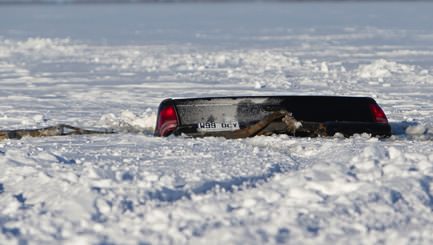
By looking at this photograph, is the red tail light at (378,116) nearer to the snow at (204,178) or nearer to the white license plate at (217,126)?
the snow at (204,178)

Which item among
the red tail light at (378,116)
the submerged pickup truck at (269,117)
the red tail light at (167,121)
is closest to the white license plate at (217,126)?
the submerged pickup truck at (269,117)

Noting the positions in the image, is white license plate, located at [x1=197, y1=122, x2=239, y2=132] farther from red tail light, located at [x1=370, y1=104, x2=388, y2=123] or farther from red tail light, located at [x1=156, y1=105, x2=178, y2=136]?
red tail light, located at [x1=370, y1=104, x2=388, y2=123]

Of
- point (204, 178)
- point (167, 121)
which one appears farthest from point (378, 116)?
point (204, 178)

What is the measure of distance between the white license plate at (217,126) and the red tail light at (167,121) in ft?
0.72

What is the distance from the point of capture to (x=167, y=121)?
7422 mm

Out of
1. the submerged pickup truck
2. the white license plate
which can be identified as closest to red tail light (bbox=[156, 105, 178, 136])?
the submerged pickup truck

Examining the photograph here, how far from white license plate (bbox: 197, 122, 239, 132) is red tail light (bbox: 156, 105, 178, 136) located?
220 mm

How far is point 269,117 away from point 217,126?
0.44 m

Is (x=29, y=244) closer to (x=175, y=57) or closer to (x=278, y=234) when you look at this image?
(x=278, y=234)

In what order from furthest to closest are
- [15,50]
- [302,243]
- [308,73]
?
1. [15,50]
2. [308,73]
3. [302,243]

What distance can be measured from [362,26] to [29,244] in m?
25.4

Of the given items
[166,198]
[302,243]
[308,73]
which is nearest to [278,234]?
[302,243]

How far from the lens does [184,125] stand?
24.1ft

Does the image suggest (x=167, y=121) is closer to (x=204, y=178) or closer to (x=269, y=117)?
(x=269, y=117)
